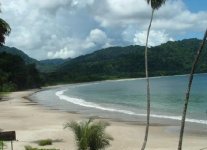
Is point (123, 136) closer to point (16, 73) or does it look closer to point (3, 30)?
point (3, 30)

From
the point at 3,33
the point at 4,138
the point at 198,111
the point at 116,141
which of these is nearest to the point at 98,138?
the point at 4,138

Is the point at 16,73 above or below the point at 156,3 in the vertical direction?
above

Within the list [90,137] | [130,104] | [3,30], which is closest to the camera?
[90,137]

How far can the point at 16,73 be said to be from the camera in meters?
125

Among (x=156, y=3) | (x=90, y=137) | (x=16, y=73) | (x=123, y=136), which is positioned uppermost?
(x=16, y=73)

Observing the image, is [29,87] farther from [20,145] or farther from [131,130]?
[20,145]

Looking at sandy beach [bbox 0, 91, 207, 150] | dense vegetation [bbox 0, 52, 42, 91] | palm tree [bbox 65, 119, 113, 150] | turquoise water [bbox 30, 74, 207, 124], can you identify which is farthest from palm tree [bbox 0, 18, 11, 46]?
dense vegetation [bbox 0, 52, 42, 91]

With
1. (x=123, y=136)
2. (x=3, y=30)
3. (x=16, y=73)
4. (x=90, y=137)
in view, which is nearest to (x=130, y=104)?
(x=123, y=136)

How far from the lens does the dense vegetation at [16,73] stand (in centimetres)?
11559

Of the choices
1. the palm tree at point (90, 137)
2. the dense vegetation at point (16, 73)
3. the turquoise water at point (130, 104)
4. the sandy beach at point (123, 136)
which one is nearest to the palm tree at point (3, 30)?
the sandy beach at point (123, 136)

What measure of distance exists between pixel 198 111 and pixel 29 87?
95.3 meters

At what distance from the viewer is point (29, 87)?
480ft

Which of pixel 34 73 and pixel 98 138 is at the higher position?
pixel 34 73

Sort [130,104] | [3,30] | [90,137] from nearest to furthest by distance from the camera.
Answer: [90,137] → [3,30] → [130,104]
